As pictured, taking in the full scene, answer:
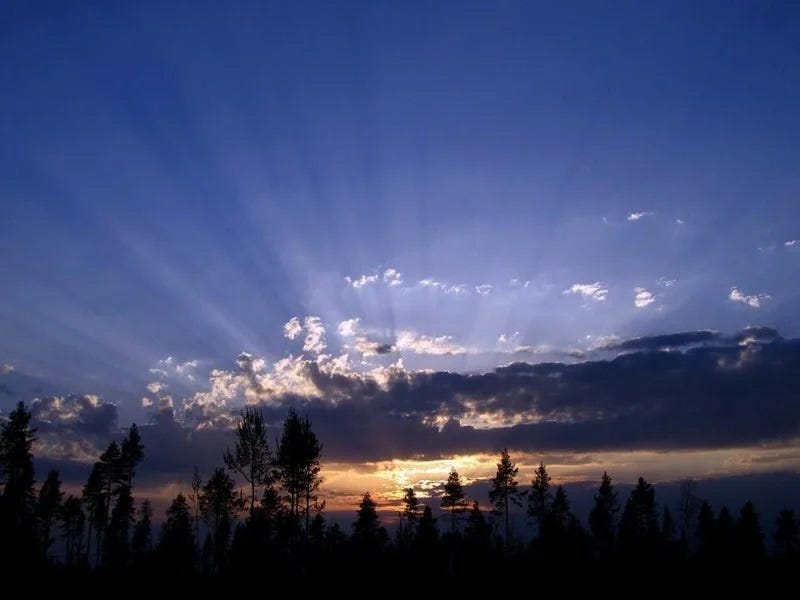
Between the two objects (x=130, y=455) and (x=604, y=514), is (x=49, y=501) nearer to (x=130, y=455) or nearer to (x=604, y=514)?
(x=130, y=455)

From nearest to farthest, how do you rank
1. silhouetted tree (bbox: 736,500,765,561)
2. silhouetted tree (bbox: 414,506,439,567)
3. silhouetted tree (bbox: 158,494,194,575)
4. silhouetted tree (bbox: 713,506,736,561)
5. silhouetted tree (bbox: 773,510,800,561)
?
silhouetted tree (bbox: 158,494,194,575), silhouetted tree (bbox: 414,506,439,567), silhouetted tree (bbox: 713,506,736,561), silhouetted tree (bbox: 736,500,765,561), silhouetted tree (bbox: 773,510,800,561)

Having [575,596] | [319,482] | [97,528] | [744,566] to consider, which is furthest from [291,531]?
[97,528]

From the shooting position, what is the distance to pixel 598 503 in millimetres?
81312

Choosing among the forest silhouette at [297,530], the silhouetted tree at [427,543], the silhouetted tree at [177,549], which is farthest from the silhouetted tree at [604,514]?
the silhouetted tree at [177,549]

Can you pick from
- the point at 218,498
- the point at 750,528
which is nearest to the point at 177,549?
the point at 218,498

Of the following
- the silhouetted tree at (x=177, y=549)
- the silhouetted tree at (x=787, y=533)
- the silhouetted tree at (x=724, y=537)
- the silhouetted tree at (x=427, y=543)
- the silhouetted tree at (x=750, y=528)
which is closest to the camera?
the silhouetted tree at (x=177, y=549)

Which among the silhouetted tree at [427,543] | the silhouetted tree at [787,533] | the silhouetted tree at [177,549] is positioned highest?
the silhouetted tree at [177,549]

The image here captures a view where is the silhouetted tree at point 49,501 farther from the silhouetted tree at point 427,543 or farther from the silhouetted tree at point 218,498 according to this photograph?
the silhouetted tree at point 427,543

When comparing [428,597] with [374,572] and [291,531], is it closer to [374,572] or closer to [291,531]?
[374,572]

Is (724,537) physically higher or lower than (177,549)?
lower

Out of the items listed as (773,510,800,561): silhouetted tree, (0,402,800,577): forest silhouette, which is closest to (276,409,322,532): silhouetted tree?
(0,402,800,577): forest silhouette

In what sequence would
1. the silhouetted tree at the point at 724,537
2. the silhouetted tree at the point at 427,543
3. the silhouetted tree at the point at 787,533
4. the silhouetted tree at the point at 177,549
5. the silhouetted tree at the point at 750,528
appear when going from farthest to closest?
the silhouetted tree at the point at 787,533 < the silhouetted tree at the point at 750,528 < the silhouetted tree at the point at 724,537 < the silhouetted tree at the point at 427,543 < the silhouetted tree at the point at 177,549

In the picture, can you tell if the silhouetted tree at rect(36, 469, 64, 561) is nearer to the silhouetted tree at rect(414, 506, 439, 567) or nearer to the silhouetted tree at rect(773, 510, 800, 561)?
the silhouetted tree at rect(414, 506, 439, 567)

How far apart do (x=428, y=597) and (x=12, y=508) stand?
1965 cm
